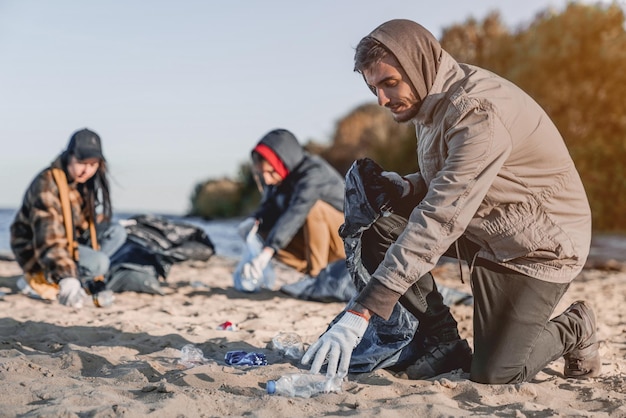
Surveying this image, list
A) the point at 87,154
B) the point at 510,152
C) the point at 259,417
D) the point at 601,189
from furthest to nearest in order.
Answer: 1. the point at 601,189
2. the point at 87,154
3. the point at 510,152
4. the point at 259,417

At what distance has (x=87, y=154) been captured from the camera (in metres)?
4.68

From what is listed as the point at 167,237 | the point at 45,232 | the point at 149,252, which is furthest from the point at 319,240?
the point at 45,232

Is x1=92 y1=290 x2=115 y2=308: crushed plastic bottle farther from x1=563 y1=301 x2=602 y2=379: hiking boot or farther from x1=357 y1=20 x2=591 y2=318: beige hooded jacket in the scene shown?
x1=563 y1=301 x2=602 y2=379: hiking boot

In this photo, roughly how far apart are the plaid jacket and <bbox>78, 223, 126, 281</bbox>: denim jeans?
12cm

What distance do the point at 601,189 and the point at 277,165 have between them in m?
9.27

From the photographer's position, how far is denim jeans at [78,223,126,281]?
488 cm

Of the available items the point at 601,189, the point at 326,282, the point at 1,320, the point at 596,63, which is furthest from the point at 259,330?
the point at 596,63

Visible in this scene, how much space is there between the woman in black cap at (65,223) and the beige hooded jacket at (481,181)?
275cm

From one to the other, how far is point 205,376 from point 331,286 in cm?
213

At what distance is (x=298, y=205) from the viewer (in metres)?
5.11

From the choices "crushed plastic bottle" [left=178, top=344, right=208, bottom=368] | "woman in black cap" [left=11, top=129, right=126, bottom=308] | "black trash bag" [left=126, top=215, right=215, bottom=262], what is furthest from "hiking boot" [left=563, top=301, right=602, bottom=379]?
"black trash bag" [left=126, top=215, right=215, bottom=262]

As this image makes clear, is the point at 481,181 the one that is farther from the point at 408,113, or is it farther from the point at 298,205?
the point at 298,205

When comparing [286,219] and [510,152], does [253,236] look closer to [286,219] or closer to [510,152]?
[286,219]

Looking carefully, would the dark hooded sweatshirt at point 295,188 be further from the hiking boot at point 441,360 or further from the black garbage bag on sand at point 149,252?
the hiking boot at point 441,360
